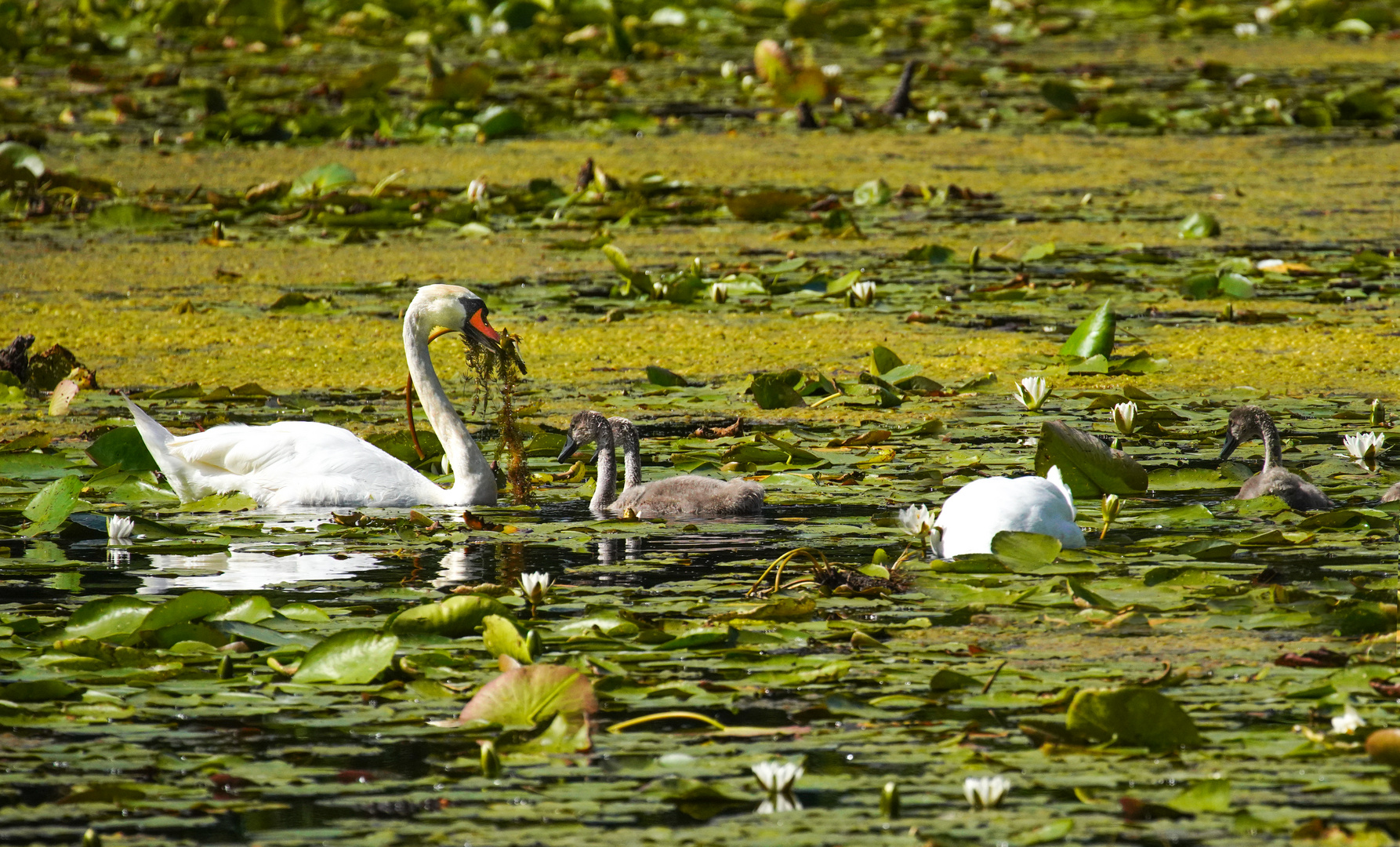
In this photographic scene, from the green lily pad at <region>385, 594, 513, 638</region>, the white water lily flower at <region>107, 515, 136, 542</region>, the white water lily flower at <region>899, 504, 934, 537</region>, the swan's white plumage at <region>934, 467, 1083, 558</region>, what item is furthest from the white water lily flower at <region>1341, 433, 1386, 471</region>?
the white water lily flower at <region>107, 515, 136, 542</region>

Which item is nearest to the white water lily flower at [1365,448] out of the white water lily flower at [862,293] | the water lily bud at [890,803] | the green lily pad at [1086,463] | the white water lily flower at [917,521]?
the green lily pad at [1086,463]

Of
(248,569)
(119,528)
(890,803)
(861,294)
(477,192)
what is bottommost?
(890,803)

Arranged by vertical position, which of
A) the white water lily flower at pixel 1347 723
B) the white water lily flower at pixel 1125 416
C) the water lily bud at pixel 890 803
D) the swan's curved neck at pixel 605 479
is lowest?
the water lily bud at pixel 890 803

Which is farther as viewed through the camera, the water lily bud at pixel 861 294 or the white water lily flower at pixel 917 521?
the water lily bud at pixel 861 294

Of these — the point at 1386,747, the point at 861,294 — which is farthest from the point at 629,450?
the point at 1386,747

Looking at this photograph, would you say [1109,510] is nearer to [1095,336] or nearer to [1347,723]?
[1347,723]

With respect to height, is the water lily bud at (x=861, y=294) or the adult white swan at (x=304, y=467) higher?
the water lily bud at (x=861, y=294)

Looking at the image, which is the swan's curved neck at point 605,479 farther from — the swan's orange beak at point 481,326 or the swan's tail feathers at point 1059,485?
the swan's tail feathers at point 1059,485

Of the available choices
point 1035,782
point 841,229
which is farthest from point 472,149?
point 1035,782

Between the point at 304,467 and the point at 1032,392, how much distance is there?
2405mm

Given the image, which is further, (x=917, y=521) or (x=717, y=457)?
(x=717, y=457)

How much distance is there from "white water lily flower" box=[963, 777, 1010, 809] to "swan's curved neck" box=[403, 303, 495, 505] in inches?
112

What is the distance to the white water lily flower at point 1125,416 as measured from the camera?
19.4ft

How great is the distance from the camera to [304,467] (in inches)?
223
